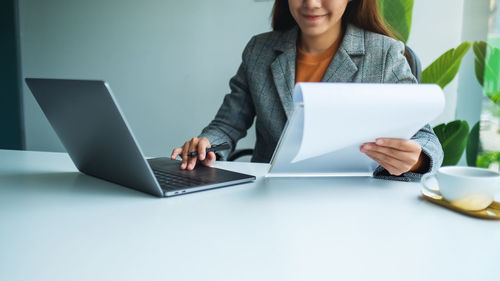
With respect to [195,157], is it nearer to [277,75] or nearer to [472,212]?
[277,75]

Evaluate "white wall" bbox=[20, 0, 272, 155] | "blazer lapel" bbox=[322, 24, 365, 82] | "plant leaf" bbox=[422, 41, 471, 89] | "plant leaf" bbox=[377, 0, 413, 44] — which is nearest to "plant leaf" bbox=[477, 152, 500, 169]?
"plant leaf" bbox=[422, 41, 471, 89]

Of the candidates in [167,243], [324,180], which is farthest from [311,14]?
[167,243]

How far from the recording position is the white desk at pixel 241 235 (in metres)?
0.46

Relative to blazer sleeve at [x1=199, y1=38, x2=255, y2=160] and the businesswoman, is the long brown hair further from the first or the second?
blazer sleeve at [x1=199, y1=38, x2=255, y2=160]

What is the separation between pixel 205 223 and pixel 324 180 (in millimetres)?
372

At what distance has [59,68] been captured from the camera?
9.68 feet

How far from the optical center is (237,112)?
143 cm

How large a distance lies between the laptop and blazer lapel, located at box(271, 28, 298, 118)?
422mm

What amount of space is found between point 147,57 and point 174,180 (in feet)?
6.92

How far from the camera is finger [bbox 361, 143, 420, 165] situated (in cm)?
79

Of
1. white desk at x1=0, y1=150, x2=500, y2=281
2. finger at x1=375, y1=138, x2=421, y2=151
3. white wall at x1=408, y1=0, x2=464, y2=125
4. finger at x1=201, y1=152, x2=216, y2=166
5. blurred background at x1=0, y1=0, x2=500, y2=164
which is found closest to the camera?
white desk at x1=0, y1=150, x2=500, y2=281

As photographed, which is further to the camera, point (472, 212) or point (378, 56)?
point (378, 56)

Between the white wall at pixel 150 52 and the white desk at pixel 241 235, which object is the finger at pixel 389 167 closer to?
the white desk at pixel 241 235

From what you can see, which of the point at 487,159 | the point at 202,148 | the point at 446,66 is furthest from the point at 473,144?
the point at 202,148
